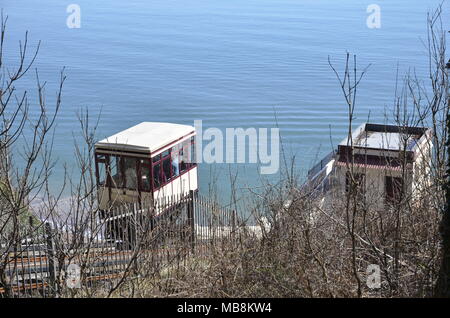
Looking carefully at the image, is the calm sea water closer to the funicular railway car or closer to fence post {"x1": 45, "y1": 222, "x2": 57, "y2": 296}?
the funicular railway car

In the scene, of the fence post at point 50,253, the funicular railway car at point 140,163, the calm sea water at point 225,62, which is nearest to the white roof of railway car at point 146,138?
the funicular railway car at point 140,163

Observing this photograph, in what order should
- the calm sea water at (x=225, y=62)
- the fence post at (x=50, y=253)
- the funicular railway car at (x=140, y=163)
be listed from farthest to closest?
the calm sea water at (x=225, y=62)
the funicular railway car at (x=140, y=163)
the fence post at (x=50, y=253)

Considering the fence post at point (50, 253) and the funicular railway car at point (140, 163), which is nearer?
the fence post at point (50, 253)

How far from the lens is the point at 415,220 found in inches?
313

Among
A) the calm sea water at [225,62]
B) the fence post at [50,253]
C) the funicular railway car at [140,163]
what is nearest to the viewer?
the fence post at [50,253]

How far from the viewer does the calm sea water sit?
107 feet

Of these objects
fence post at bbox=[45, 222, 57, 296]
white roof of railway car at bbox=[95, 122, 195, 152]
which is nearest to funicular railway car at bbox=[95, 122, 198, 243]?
white roof of railway car at bbox=[95, 122, 195, 152]

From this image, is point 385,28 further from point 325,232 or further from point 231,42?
point 325,232

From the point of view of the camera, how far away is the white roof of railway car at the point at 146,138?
13.6m

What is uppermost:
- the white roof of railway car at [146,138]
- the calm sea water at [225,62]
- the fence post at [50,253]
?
the calm sea water at [225,62]

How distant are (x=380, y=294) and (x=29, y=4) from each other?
79.5m

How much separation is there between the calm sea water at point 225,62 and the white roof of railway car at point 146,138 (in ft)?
15.9

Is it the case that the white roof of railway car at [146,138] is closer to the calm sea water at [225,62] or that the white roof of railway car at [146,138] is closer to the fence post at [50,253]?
the calm sea water at [225,62]

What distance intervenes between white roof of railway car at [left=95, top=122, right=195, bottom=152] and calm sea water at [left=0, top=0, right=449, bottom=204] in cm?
486
